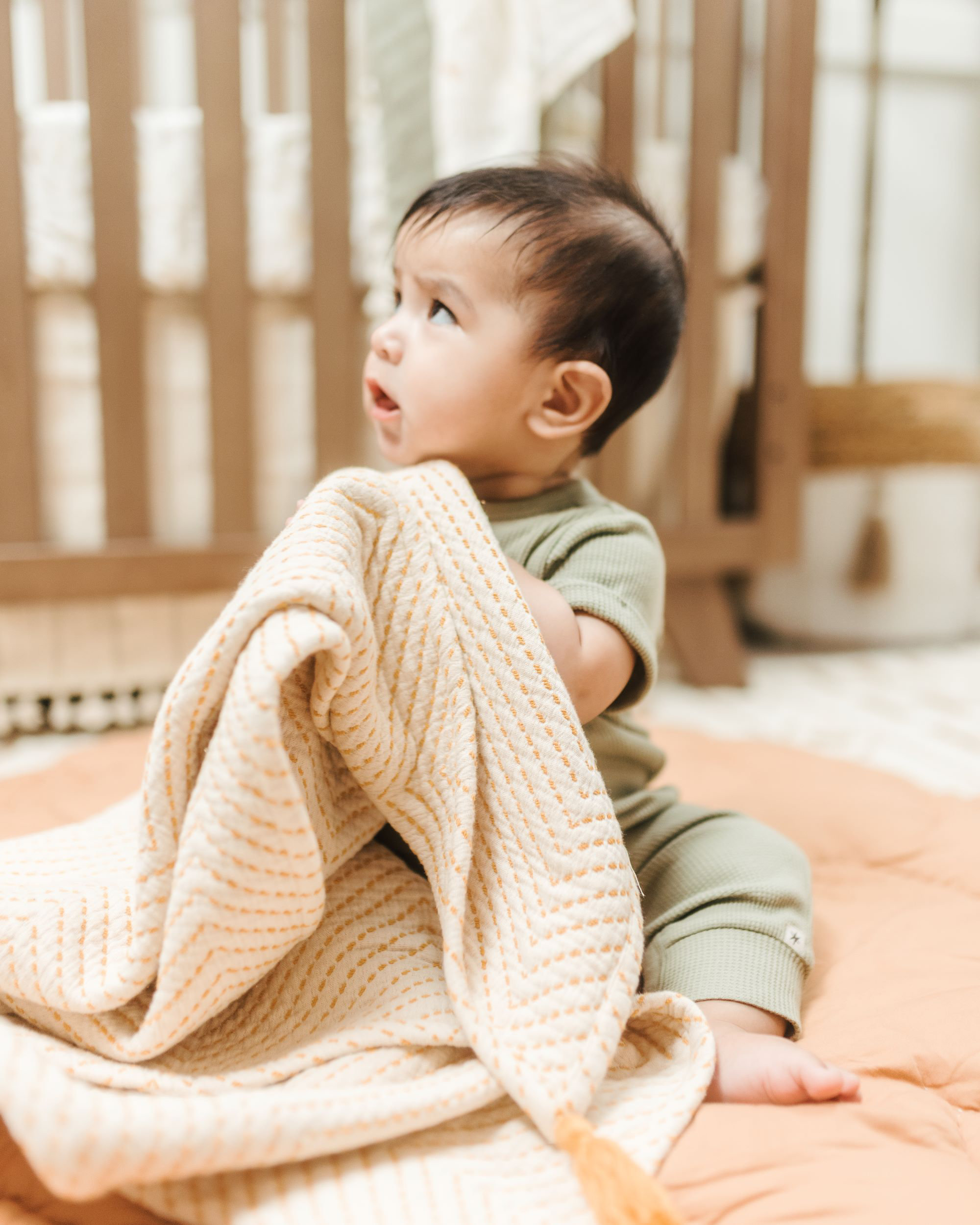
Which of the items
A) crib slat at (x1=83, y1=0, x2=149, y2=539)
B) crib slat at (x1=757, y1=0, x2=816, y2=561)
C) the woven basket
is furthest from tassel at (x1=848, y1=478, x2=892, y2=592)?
crib slat at (x1=83, y1=0, x2=149, y2=539)

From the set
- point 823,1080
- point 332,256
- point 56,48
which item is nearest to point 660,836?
point 823,1080

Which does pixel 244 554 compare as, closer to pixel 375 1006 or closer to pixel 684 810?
pixel 684 810

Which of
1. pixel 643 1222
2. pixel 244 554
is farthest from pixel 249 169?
pixel 643 1222

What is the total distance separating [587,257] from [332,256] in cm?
74

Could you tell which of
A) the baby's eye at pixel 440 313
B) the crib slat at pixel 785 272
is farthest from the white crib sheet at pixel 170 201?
the baby's eye at pixel 440 313

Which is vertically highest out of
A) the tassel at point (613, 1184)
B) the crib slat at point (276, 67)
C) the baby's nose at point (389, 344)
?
the crib slat at point (276, 67)

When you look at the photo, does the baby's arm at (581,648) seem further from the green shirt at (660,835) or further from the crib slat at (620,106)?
the crib slat at (620,106)

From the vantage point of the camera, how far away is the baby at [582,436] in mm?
605

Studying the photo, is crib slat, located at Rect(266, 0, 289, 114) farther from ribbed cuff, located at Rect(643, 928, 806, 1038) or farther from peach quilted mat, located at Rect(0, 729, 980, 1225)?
ribbed cuff, located at Rect(643, 928, 806, 1038)

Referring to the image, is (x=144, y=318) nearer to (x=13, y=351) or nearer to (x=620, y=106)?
(x=13, y=351)

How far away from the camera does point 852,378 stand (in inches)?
82.6

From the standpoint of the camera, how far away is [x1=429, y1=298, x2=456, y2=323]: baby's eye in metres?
0.67

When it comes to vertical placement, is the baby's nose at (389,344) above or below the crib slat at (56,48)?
below

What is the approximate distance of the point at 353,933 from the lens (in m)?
0.55
